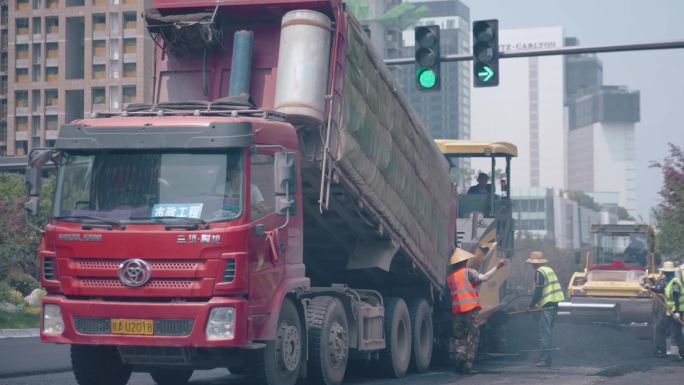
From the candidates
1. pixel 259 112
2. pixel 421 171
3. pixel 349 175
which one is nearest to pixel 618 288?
pixel 421 171

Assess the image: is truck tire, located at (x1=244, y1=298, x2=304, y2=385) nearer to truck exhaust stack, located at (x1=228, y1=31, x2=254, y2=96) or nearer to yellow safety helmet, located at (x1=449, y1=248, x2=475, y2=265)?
truck exhaust stack, located at (x1=228, y1=31, x2=254, y2=96)

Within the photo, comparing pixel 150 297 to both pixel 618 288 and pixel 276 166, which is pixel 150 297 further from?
pixel 618 288

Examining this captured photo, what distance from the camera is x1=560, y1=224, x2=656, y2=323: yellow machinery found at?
22.9m

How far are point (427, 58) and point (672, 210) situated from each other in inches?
953

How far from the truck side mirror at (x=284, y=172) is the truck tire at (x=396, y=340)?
3.83 m

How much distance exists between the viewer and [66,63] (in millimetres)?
69062

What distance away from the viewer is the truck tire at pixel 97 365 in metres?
10.5

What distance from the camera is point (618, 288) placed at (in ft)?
79.5

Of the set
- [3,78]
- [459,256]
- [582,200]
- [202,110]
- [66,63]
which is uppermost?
[66,63]

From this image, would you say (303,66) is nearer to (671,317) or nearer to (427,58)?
(427,58)

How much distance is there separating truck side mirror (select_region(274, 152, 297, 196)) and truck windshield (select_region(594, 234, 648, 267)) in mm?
18574

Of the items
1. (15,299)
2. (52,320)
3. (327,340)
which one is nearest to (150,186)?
(52,320)

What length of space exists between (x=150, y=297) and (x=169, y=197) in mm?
913

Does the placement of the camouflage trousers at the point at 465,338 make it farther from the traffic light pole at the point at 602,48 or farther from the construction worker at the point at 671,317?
the construction worker at the point at 671,317
